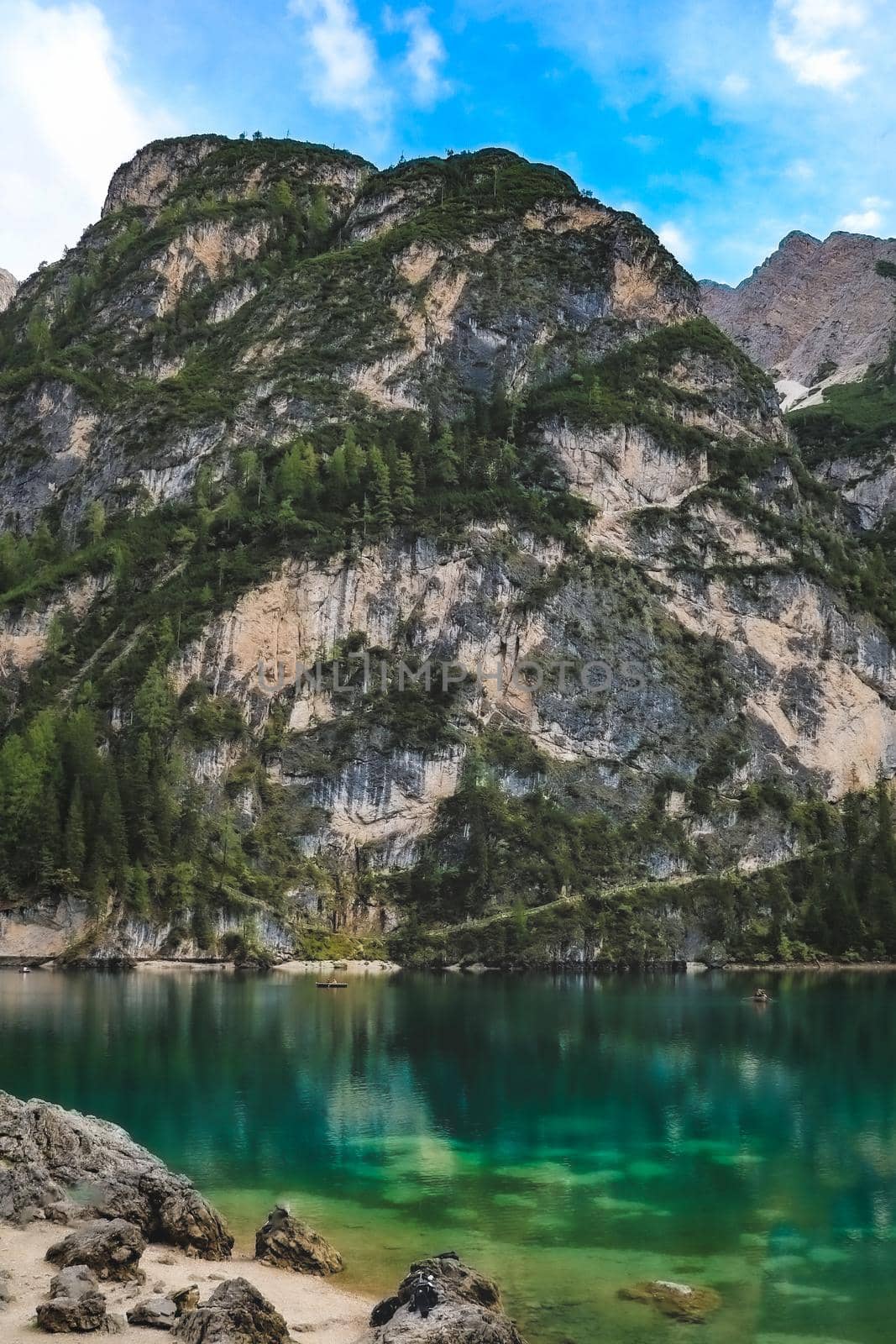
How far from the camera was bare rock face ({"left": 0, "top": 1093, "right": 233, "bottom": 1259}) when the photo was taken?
29.3m

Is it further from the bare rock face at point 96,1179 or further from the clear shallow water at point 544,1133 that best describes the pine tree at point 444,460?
the bare rock face at point 96,1179

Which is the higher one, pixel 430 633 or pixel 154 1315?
pixel 430 633

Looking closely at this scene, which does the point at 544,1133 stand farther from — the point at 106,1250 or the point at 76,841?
the point at 76,841

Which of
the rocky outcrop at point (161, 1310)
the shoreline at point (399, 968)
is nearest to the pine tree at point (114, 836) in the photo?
the shoreline at point (399, 968)

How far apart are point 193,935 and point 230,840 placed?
12.8 metres

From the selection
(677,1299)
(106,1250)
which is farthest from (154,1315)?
(677,1299)

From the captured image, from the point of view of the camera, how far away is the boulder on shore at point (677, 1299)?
86.1 ft

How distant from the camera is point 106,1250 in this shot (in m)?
26.4

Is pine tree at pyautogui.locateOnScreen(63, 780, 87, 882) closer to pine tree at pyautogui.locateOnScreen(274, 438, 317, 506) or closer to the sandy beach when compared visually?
pine tree at pyautogui.locateOnScreen(274, 438, 317, 506)

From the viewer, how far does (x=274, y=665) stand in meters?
147

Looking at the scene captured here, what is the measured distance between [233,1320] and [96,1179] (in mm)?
11029

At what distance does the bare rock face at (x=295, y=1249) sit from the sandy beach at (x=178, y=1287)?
0.28 metres

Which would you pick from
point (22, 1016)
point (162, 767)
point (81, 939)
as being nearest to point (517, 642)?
point (162, 767)

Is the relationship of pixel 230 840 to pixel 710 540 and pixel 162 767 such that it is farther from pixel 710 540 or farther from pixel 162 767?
pixel 710 540
